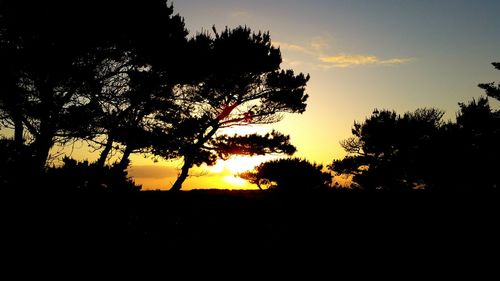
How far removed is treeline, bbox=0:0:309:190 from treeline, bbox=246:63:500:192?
5350 millimetres

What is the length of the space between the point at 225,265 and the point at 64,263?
2.40m

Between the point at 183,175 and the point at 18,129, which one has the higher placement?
the point at 18,129

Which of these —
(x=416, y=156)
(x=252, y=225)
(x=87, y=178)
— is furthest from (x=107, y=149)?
(x=416, y=156)

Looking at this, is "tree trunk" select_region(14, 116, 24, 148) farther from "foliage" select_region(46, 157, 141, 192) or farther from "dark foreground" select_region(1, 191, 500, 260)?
"dark foreground" select_region(1, 191, 500, 260)

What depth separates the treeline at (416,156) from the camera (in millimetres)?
21391

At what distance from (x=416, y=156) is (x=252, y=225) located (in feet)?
70.6

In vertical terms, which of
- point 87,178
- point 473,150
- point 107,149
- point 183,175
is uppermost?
point 473,150

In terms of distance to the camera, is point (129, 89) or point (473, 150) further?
point (473, 150)

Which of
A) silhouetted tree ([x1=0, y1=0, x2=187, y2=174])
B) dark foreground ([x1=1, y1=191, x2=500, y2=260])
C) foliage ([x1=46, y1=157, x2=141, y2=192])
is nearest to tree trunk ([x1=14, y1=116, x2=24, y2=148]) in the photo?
silhouetted tree ([x1=0, y1=0, x2=187, y2=174])

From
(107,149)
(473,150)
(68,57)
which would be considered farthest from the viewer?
(473,150)

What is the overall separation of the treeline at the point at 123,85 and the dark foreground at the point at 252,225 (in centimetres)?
79

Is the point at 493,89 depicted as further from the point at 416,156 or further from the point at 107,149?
the point at 107,149

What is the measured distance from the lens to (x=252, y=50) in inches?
594

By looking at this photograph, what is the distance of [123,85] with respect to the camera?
1105 centimetres
